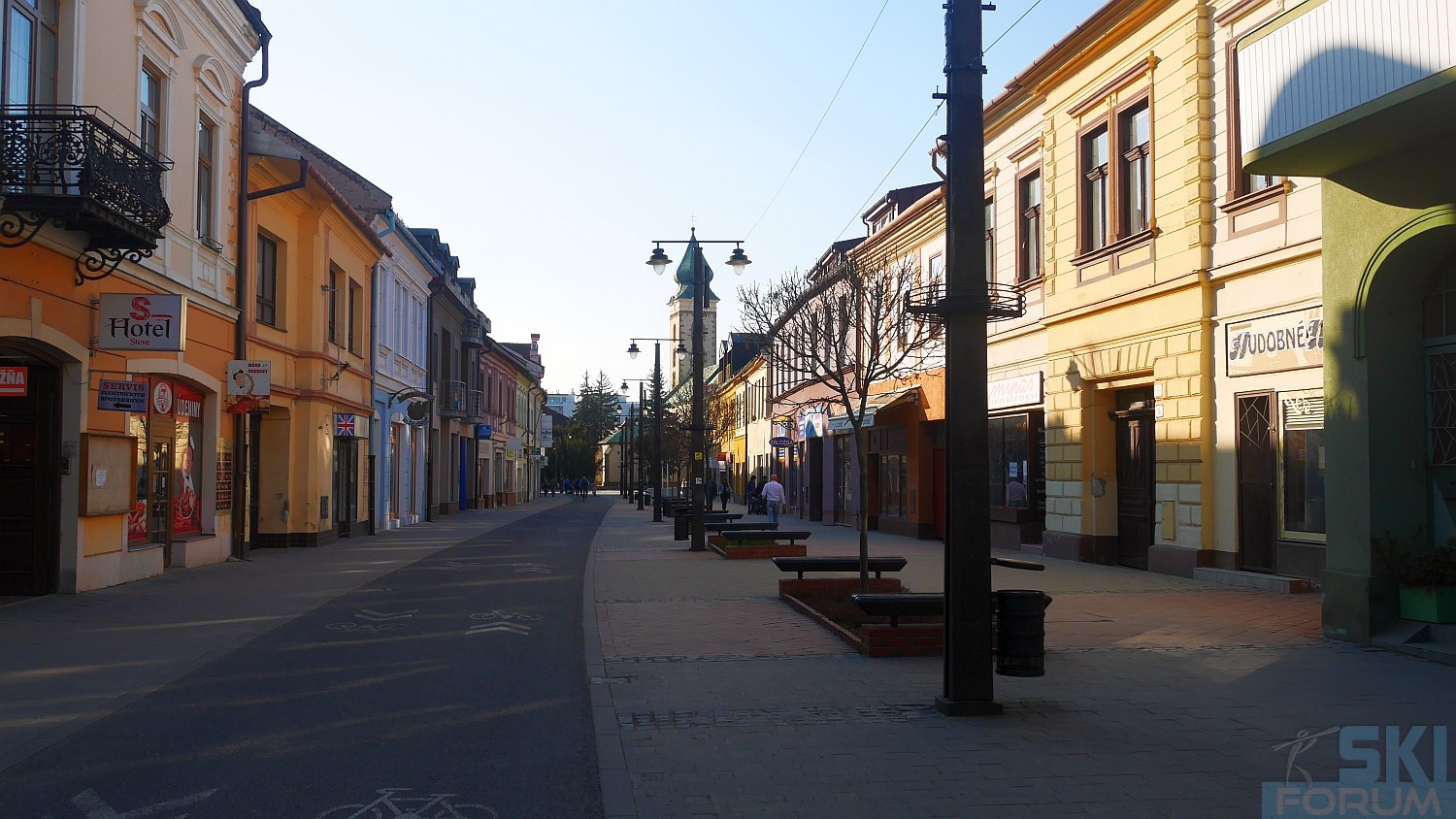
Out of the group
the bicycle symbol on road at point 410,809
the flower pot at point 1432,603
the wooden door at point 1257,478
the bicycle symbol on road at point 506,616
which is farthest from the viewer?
the wooden door at point 1257,478

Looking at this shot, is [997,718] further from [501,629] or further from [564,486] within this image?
[564,486]

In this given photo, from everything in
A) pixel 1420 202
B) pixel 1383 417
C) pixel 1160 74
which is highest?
pixel 1160 74

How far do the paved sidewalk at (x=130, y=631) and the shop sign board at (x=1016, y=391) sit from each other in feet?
39.5

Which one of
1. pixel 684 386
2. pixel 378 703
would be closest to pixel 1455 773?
pixel 378 703

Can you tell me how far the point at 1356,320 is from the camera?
1042 centimetres

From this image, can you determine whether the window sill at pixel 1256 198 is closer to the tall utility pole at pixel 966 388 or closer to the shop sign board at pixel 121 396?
the tall utility pole at pixel 966 388

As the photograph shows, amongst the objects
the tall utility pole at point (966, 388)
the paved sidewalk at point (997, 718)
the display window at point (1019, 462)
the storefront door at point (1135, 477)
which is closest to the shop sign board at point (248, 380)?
the paved sidewalk at point (997, 718)

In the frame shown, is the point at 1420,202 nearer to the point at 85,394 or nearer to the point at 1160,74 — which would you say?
the point at 1160,74

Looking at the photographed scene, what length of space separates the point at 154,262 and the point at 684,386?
67.4m

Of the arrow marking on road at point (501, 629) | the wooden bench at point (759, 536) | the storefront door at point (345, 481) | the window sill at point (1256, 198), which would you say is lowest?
the arrow marking on road at point (501, 629)

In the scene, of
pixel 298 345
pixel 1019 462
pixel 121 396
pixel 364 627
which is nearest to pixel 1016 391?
pixel 1019 462

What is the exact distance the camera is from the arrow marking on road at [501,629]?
38.5 feet
